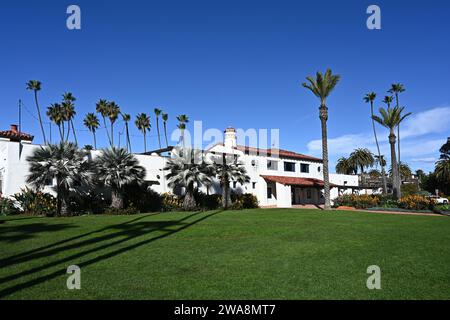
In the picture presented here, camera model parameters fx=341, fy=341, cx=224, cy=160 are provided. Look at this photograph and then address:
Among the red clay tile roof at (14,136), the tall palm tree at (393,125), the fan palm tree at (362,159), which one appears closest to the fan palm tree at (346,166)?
the fan palm tree at (362,159)

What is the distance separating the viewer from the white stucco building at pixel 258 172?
2344 cm

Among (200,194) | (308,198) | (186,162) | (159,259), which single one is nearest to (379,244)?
(159,259)

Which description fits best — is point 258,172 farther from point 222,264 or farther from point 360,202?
point 222,264

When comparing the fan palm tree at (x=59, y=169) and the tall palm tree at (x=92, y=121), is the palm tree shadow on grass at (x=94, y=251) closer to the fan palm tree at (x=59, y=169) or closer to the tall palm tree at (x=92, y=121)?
the fan palm tree at (x=59, y=169)

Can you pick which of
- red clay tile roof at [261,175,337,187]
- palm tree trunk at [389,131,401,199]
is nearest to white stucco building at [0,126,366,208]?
red clay tile roof at [261,175,337,187]

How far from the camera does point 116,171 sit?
24078 mm

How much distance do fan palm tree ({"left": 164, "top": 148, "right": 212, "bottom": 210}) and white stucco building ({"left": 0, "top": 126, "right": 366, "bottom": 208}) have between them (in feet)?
6.11

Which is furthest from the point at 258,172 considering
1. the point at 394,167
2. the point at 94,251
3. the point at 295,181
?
the point at 94,251

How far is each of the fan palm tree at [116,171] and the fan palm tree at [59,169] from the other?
4.41 feet

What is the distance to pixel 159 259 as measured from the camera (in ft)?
28.7

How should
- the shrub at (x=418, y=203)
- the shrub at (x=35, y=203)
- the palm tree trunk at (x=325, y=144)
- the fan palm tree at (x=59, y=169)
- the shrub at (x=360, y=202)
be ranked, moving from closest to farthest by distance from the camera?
the fan palm tree at (x=59, y=169) < the shrub at (x=35, y=203) < the shrub at (x=418, y=203) < the palm tree trunk at (x=325, y=144) < the shrub at (x=360, y=202)

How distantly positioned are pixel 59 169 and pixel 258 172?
22.4m

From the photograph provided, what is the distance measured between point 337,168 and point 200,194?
58.6 metres

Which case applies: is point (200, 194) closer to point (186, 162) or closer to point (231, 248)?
point (186, 162)
